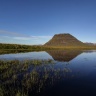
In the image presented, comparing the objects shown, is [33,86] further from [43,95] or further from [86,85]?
[86,85]

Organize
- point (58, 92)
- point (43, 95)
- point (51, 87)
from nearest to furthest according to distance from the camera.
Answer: point (43, 95) < point (58, 92) < point (51, 87)

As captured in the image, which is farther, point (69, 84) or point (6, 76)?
point (6, 76)

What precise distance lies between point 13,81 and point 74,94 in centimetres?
586

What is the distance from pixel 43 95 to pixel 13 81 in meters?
4.47

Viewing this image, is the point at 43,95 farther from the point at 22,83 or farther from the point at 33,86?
the point at 22,83

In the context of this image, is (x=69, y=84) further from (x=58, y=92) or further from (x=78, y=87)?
(x=58, y=92)

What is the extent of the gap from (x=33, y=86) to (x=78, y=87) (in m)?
3.64

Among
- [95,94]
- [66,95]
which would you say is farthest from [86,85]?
[66,95]

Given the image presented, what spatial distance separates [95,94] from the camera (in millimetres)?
11531

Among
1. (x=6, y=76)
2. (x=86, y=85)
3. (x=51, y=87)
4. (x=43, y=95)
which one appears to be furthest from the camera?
(x=6, y=76)

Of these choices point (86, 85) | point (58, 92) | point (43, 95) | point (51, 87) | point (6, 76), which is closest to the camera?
point (43, 95)

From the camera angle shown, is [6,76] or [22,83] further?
[6,76]

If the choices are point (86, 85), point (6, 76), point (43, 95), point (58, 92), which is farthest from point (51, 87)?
point (6, 76)

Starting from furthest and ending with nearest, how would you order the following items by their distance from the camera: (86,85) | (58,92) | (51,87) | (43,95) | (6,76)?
(6,76) → (86,85) → (51,87) → (58,92) → (43,95)
